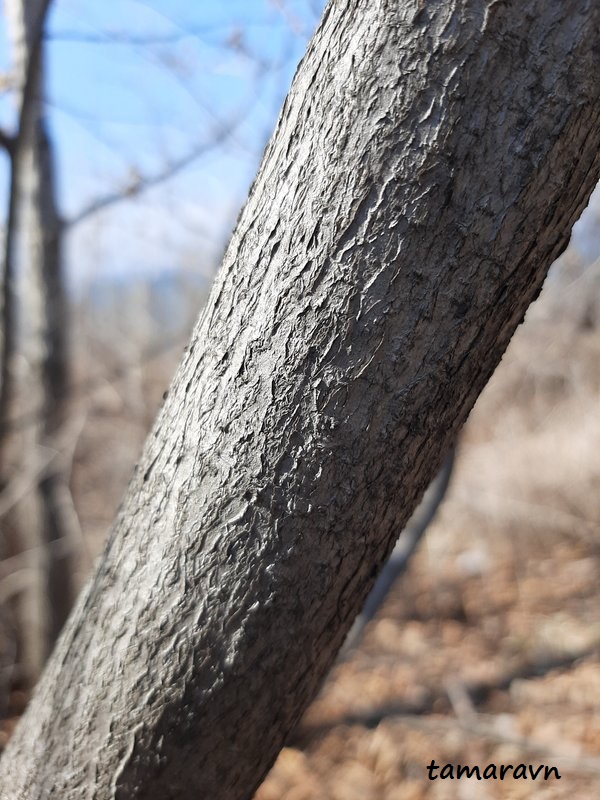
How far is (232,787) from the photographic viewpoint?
0.96 meters

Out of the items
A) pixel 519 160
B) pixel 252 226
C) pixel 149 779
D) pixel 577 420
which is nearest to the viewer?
pixel 519 160

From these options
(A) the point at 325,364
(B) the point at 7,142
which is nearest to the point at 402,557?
(A) the point at 325,364

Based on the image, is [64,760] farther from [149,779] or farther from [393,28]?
[393,28]

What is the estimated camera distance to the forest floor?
9.59 ft

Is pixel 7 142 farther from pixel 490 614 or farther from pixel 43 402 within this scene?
pixel 490 614

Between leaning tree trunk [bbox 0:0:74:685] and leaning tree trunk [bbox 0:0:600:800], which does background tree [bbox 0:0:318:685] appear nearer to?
leaning tree trunk [bbox 0:0:74:685]

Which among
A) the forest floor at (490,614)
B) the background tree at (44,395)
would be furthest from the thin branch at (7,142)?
the forest floor at (490,614)

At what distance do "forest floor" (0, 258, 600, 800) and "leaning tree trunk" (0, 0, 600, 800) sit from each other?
2.32 meters

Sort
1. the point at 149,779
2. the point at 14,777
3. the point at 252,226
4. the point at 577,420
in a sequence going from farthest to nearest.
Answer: the point at 577,420
the point at 14,777
the point at 149,779
the point at 252,226

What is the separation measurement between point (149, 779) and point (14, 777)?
0.35 metres

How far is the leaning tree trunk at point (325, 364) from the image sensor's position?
667mm

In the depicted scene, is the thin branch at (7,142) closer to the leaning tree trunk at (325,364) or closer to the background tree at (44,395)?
the background tree at (44,395)

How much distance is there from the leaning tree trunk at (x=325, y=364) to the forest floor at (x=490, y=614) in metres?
2.32

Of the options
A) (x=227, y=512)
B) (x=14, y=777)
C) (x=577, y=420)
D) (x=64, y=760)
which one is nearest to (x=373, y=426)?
(x=227, y=512)
